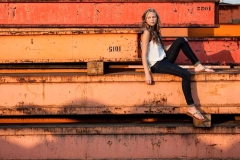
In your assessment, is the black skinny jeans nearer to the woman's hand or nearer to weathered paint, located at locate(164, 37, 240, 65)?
the woman's hand

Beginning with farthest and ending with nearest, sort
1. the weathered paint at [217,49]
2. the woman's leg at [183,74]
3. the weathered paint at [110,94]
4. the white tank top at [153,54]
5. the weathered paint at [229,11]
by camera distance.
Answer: the weathered paint at [229,11] → the weathered paint at [217,49] → the white tank top at [153,54] → the weathered paint at [110,94] → the woman's leg at [183,74]

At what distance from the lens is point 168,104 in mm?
4621

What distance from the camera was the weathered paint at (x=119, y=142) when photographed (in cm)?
464

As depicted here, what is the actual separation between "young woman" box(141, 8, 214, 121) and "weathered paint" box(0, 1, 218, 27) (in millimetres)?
1308

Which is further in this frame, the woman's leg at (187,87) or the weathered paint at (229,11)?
the weathered paint at (229,11)

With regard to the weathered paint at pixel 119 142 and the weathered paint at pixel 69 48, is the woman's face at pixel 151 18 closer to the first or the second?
the weathered paint at pixel 69 48

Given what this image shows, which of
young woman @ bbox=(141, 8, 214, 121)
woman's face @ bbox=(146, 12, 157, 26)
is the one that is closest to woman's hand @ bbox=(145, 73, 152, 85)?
young woman @ bbox=(141, 8, 214, 121)

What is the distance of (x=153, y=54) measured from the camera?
480cm

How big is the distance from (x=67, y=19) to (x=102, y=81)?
1.95 m

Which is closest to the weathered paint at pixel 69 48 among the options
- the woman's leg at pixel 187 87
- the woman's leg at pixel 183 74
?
the woman's leg at pixel 183 74

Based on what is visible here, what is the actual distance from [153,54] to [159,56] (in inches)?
2.9

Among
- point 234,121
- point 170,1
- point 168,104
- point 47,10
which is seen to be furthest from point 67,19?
point 234,121

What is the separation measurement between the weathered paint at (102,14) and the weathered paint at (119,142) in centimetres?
200

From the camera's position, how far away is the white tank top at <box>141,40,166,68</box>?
477 centimetres
